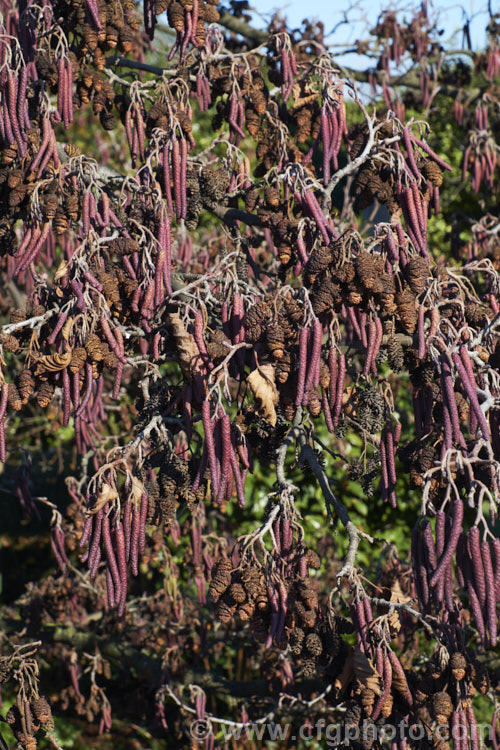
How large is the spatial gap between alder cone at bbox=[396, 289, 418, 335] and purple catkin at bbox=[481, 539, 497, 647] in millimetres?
721

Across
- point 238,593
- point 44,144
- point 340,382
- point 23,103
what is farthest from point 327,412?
point 23,103

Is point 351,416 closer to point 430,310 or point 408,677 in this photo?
point 430,310

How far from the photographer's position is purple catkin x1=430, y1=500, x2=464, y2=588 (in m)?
1.79

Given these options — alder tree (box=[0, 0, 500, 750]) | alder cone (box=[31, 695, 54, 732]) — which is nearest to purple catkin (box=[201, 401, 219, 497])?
alder tree (box=[0, 0, 500, 750])

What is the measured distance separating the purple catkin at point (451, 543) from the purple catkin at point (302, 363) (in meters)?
0.54

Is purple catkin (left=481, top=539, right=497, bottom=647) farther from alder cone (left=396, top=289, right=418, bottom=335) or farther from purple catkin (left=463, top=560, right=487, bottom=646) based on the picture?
alder cone (left=396, top=289, right=418, bottom=335)

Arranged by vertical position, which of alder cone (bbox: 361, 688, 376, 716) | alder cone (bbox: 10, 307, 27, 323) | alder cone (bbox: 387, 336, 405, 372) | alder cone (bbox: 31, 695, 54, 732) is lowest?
alder cone (bbox: 31, 695, 54, 732)

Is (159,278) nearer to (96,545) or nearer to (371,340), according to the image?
(371,340)

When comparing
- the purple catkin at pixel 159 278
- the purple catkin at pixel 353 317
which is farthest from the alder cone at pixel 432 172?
the purple catkin at pixel 159 278

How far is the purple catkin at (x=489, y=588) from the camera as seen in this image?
69.4 inches

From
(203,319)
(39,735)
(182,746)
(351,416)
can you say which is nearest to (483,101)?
(351,416)

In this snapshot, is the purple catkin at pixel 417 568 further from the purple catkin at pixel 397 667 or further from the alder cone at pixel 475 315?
the alder cone at pixel 475 315

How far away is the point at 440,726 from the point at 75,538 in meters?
2.51

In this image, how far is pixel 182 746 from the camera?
5078mm
